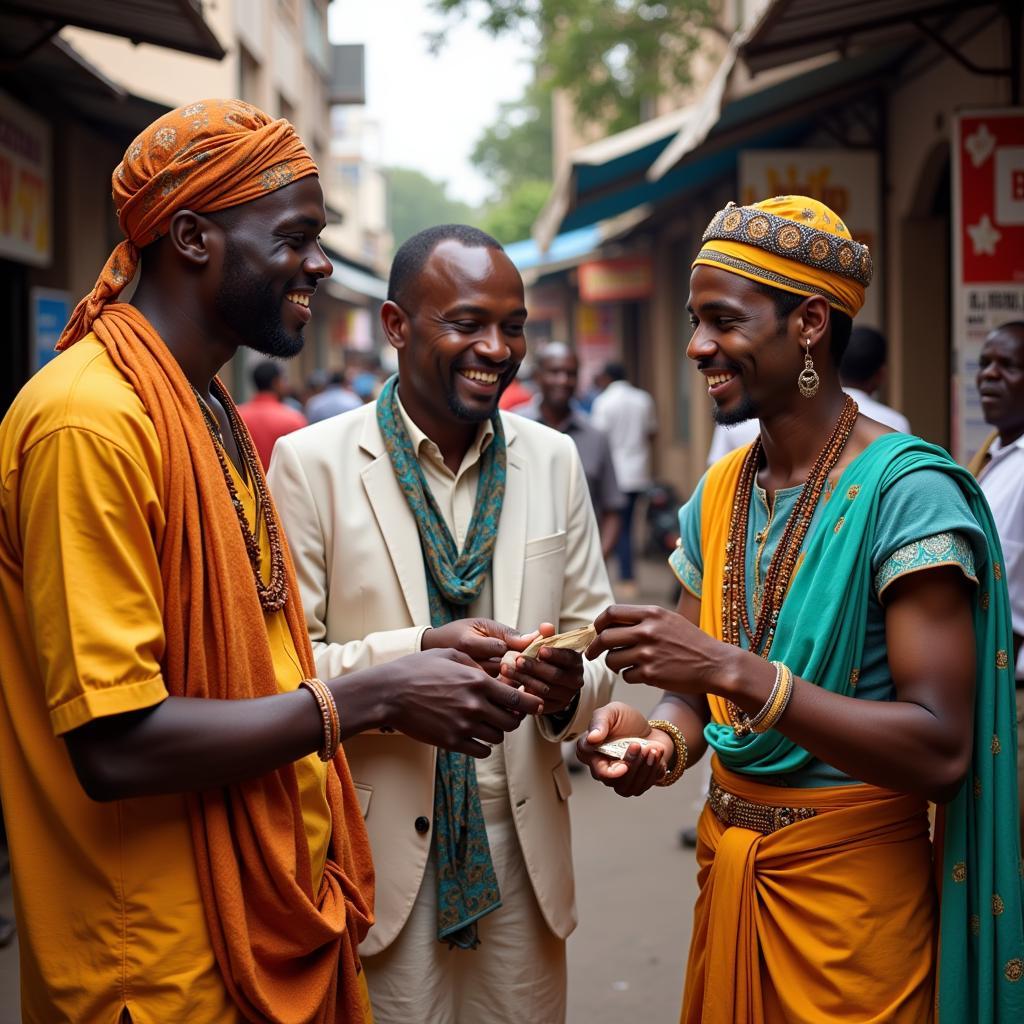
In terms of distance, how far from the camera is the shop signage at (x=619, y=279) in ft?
60.0

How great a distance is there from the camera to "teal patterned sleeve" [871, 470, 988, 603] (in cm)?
228

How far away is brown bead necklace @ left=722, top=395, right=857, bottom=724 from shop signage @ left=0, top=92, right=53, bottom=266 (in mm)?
5968

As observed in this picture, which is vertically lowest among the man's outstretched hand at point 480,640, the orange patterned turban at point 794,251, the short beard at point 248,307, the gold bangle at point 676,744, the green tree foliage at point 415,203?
the gold bangle at point 676,744

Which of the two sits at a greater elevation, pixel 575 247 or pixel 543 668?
pixel 575 247

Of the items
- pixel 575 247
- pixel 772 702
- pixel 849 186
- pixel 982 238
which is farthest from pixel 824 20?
pixel 575 247

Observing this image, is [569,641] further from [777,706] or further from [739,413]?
[739,413]

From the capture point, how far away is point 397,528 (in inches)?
115

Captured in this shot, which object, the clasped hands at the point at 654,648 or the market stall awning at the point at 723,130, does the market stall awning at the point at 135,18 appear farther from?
the clasped hands at the point at 654,648

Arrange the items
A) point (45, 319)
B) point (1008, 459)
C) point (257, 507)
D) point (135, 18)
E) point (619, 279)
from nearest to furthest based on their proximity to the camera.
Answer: point (257, 507) < point (1008, 459) < point (135, 18) < point (45, 319) < point (619, 279)

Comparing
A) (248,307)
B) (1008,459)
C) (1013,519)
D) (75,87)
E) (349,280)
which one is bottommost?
(1013,519)

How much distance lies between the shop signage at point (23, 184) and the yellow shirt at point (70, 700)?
590 cm

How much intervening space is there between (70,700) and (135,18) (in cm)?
513

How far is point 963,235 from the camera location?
5.65m

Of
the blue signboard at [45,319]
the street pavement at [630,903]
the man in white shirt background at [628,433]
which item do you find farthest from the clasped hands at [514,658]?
the man in white shirt background at [628,433]
